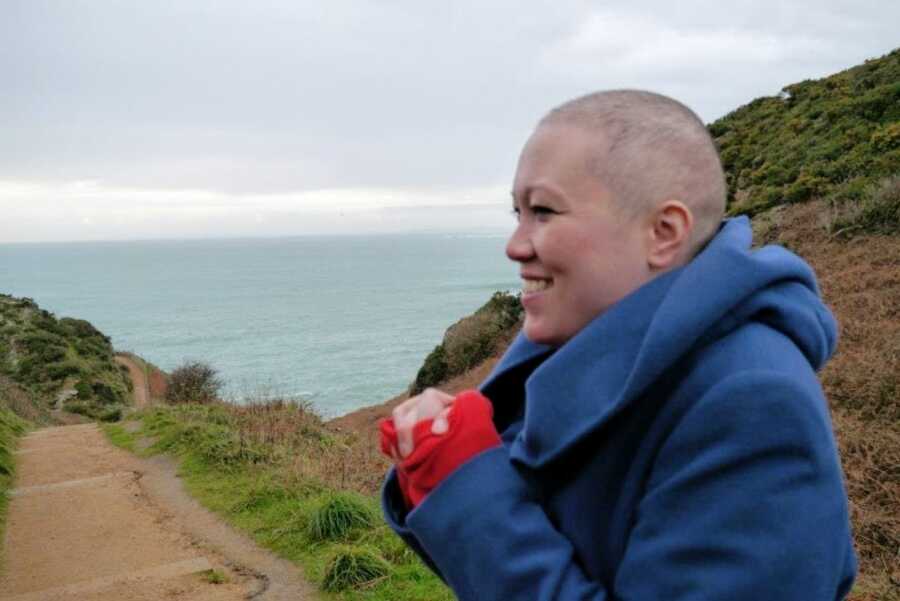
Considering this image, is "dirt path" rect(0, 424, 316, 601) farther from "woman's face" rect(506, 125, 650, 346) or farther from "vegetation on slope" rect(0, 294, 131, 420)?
"vegetation on slope" rect(0, 294, 131, 420)

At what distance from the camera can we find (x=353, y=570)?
5.87m

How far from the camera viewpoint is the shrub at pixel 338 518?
266 inches

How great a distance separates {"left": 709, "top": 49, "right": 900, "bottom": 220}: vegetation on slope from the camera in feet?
59.0

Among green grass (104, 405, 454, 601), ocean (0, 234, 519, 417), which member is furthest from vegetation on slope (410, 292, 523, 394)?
green grass (104, 405, 454, 601)

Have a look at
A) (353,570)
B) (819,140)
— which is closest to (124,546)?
(353,570)

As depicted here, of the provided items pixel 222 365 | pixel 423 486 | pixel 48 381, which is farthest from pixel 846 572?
pixel 222 365

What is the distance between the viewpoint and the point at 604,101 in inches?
47.8

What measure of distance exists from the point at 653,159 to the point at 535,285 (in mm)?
245

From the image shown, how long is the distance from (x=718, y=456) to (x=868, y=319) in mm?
10624

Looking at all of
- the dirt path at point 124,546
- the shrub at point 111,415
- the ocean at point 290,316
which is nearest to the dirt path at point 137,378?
the ocean at point 290,316

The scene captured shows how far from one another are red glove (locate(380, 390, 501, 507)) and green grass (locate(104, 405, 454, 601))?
14.9ft

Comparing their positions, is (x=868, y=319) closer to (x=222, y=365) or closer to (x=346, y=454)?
(x=346, y=454)

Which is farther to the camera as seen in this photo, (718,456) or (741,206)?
(741,206)

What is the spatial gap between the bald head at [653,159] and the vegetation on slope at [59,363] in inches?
939
